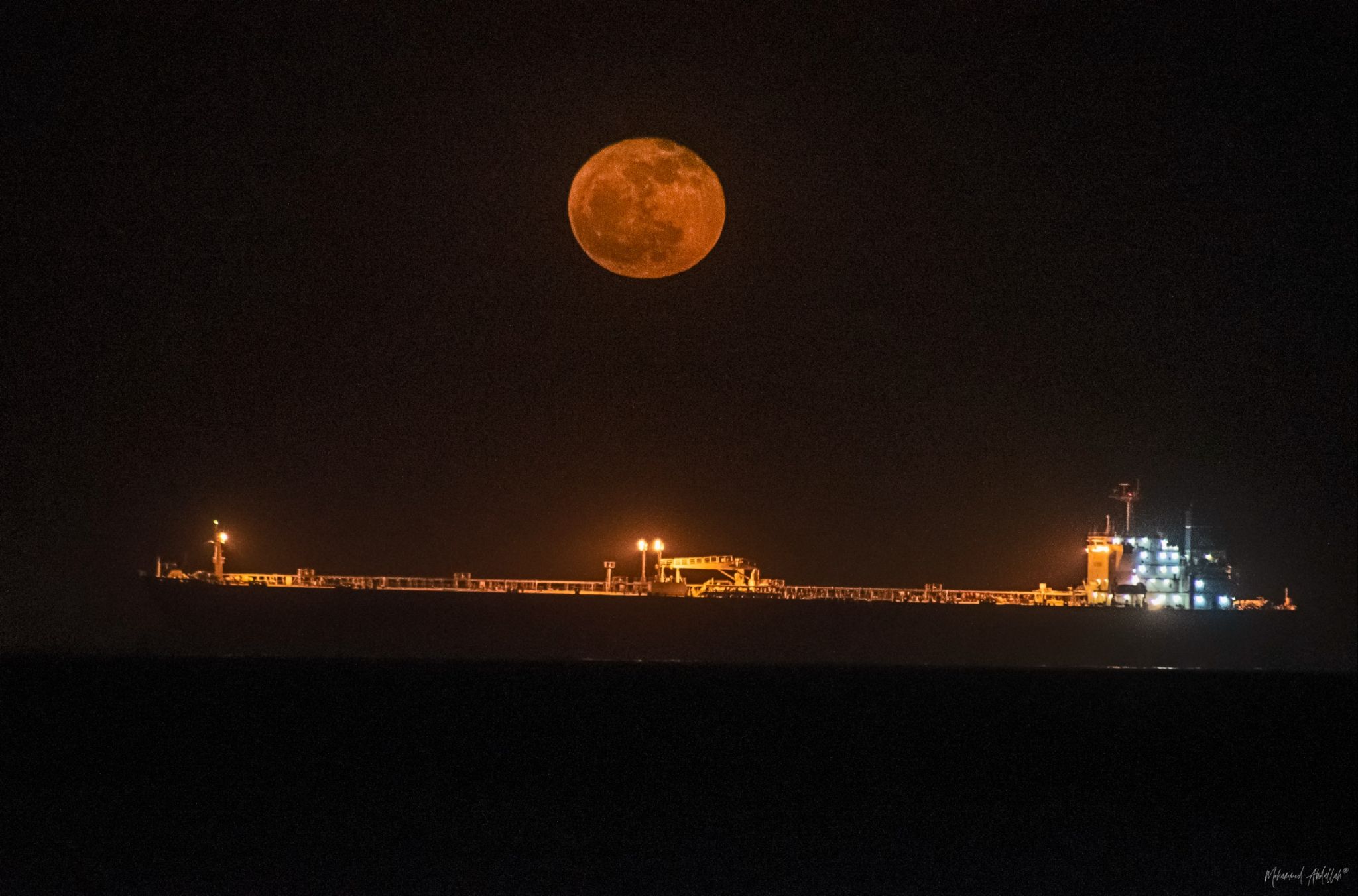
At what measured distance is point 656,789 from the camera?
6.34 metres

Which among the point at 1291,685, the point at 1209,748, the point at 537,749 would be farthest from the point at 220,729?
the point at 1291,685

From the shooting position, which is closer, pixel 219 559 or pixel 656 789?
pixel 656 789

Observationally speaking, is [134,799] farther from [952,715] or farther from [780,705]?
[952,715]

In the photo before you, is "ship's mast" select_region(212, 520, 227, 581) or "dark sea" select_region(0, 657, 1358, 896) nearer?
"dark sea" select_region(0, 657, 1358, 896)

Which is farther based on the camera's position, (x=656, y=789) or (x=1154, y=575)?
→ (x=1154, y=575)

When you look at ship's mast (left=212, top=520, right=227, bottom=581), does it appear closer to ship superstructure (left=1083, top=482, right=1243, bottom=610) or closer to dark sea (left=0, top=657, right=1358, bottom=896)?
dark sea (left=0, top=657, right=1358, bottom=896)

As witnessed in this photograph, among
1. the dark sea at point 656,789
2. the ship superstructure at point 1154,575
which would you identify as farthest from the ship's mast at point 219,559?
the ship superstructure at point 1154,575

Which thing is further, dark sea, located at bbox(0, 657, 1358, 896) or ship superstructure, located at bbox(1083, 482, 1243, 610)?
ship superstructure, located at bbox(1083, 482, 1243, 610)

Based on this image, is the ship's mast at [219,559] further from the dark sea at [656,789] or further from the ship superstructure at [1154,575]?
the ship superstructure at [1154,575]

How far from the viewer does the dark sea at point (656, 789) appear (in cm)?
422

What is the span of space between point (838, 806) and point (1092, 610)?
14.9 meters

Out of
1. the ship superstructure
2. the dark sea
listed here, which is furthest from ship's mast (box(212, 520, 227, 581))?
the ship superstructure

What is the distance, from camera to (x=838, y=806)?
582 centimetres

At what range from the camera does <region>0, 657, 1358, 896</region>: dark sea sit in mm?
4223
